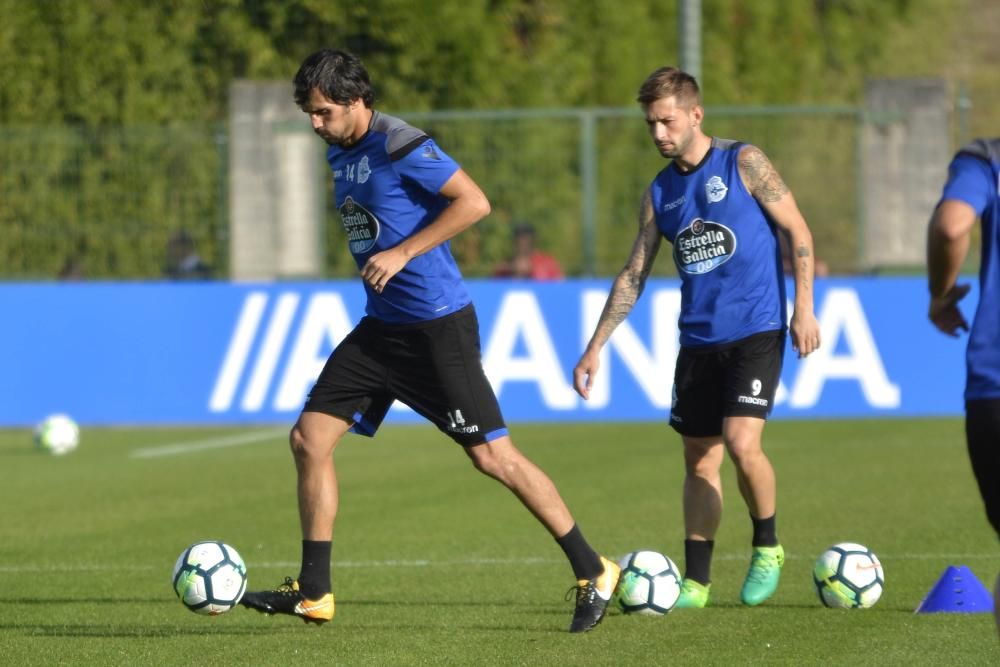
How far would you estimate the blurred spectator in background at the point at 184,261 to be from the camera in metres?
19.6

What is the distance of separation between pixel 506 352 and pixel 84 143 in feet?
17.1

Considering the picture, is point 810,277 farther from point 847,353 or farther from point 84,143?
point 84,143

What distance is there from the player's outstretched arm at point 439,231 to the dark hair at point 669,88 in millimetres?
892

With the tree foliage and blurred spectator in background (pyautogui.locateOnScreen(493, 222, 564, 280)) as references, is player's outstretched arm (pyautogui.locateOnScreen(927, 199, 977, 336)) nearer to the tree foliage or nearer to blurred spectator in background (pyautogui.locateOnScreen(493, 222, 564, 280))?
blurred spectator in background (pyautogui.locateOnScreen(493, 222, 564, 280))

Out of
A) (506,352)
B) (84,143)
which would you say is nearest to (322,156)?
(84,143)

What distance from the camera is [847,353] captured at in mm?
17453

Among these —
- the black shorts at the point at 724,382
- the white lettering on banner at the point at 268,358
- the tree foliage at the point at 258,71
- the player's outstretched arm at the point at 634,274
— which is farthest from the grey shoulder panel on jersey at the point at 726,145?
the tree foliage at the point at 258,71

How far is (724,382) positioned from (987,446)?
2961mm

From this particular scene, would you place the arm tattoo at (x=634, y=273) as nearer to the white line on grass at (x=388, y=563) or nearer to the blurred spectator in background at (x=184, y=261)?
the white line on grass at (x=388, y=563)

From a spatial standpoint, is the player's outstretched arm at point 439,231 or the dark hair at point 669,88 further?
the dark hair at point 669,88

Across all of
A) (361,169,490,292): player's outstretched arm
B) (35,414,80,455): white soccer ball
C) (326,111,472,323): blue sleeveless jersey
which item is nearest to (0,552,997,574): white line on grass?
(326,111,472,323): blue sleeveless jersey

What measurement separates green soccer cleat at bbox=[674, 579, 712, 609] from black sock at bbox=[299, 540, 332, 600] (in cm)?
151

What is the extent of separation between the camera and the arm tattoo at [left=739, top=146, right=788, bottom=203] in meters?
8.03

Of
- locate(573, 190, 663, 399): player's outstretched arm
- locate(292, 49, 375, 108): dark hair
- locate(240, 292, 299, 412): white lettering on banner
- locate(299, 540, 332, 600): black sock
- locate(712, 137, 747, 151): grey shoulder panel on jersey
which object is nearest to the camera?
locate(292, 49, 375, 108): dark hair
